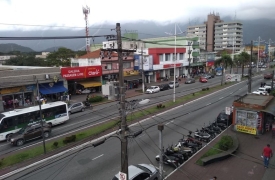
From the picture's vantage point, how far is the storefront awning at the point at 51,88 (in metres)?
35.4

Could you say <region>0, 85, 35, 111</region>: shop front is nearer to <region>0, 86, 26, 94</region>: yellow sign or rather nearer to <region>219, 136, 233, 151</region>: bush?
<region>0, 86, 26, 94</region>: yellow sign

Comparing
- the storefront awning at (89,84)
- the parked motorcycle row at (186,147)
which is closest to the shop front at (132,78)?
the storefront awning at (89,84)

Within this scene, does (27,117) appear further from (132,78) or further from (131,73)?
(131,73)

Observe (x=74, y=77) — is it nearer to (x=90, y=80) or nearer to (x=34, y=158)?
(x=90, y=80)

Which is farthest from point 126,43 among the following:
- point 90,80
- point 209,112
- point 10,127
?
point 10,127

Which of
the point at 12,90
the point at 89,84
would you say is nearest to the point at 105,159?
the point at 12,90

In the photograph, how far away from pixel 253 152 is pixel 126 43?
198 feet

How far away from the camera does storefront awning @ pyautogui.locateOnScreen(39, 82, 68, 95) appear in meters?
35.4

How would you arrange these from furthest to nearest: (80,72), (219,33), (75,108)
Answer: (219,33), (80,72), (75,108)

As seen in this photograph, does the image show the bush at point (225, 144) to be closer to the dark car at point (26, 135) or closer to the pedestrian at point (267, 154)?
the pedestrian at point (267, 154)

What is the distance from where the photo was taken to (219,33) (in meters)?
134

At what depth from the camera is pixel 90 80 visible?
4434 centimetres

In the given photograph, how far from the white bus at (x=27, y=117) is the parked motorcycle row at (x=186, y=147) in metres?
13.4

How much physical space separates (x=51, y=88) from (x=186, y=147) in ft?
86.7
